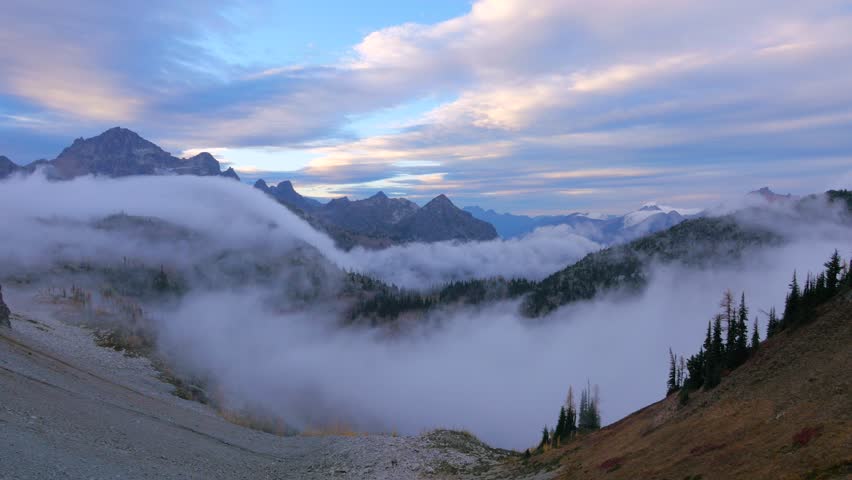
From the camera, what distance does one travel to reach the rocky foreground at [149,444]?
151ft

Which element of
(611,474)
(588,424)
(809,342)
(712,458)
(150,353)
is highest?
(809,342)

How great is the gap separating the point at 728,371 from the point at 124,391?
4044 inches

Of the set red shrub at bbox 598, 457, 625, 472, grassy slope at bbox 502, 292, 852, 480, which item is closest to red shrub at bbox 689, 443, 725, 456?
grassy slope at bbox 502, 292, 852, 480

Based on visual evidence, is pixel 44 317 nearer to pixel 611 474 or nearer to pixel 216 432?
pixel 216 432

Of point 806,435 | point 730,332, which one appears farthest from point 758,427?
point 730,332

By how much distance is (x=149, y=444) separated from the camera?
6031 cm

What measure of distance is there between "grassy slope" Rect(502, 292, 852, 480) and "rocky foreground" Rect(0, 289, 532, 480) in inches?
660

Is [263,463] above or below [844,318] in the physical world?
below

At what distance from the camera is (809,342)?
5950 cm

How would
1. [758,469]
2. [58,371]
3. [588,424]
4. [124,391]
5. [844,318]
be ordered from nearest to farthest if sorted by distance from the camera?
[758,469], [844,318], [58,371], [124,391], [588,424]

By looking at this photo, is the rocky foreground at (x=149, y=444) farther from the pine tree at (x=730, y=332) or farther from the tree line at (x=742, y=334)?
the pine tree at (x=730, y=332)

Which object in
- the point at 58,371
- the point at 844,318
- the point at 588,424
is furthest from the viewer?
the point at 588,424

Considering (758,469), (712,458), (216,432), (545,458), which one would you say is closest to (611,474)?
(712,458)

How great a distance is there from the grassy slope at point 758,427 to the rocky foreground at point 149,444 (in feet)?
55.0
